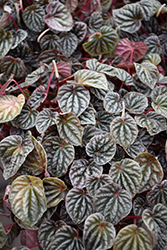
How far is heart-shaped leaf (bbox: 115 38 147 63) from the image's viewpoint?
1.55 m

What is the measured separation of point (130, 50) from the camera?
1562 mm

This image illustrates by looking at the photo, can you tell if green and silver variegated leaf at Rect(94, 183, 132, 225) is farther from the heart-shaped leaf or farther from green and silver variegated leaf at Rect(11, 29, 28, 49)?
green and silver variegated leaf at Rect(11, 29, 28, 49)

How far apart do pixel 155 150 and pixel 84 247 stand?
643 mm

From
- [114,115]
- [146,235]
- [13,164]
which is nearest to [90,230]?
[146,235]

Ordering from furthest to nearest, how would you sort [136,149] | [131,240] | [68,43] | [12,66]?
1. [68,43]
2. [12,66]
3. [136,149]
4. [131,240]

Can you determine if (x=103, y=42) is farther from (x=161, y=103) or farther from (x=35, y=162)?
(x=35, y=162)

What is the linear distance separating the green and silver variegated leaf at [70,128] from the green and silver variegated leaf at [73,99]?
51 millimetres

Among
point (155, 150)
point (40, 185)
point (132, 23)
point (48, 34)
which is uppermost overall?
point (48, 34)

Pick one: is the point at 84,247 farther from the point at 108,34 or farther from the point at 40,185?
the point at 108,34

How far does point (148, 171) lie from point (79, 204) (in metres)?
0.35

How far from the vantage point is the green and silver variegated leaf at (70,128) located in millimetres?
1036

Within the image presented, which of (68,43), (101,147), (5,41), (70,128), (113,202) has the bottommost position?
(113,202)

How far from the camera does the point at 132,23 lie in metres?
1.60

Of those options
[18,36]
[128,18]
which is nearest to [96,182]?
[18,36]
